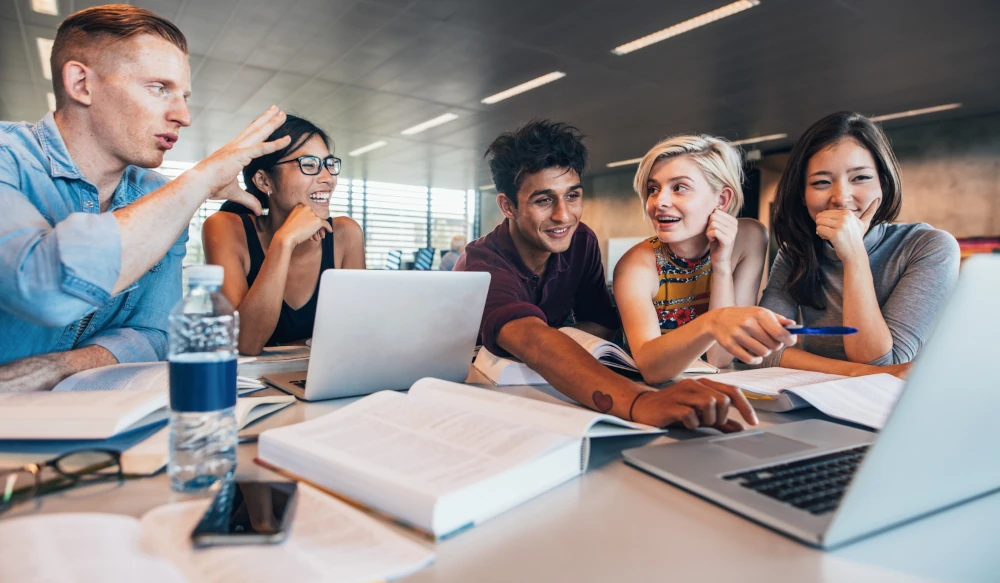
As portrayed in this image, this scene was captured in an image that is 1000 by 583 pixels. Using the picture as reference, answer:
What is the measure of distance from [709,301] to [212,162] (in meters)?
1.25

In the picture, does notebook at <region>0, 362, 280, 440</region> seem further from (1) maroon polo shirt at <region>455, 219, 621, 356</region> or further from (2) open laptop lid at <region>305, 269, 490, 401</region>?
(1) maroon polo shirt at <region>455, 219, 621, 356</region>

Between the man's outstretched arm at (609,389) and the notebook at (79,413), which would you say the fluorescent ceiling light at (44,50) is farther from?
the man's outstretched arm at (609,389)

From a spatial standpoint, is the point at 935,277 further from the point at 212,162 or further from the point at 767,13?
the point at 767,13

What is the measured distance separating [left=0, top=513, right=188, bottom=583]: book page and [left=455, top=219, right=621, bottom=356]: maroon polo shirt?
109cm

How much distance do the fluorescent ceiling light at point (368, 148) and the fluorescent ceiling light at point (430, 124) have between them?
67cm

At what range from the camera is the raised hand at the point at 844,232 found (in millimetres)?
1424

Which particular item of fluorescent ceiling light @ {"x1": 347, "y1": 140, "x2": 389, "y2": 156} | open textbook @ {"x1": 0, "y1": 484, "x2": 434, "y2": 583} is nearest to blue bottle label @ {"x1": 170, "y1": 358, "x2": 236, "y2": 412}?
open textbook @ {"x1": 0, "y1": 484, "x2": 434, "y2": 583}

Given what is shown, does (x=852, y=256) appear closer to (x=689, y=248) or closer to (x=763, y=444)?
(x=689, y=248)

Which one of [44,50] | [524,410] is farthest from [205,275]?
[44,50]

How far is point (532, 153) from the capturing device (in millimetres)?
1696

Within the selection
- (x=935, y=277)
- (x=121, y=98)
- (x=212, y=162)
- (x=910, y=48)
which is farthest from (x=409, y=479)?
(x=910, y=48)

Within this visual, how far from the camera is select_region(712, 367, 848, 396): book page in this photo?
102 cm

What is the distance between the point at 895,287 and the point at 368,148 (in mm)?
8524

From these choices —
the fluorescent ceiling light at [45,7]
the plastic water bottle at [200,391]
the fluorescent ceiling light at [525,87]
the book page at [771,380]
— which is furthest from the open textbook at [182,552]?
the fluorescent ceiling light at [525,87]
